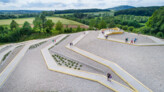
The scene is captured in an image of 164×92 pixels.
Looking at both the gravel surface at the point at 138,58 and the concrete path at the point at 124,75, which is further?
the gravel surface at the point at 138,58

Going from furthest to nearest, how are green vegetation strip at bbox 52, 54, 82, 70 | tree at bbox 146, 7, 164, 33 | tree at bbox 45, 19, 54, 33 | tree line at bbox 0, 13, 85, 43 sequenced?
1. tree at bbox 45, 19, 54, 33
2. tree line at bbox 0, 13, 85, 43
3. tree at bbox 146, 7, 164, 33
4. green vegetation strip at bbox 52, 54, 82, 70

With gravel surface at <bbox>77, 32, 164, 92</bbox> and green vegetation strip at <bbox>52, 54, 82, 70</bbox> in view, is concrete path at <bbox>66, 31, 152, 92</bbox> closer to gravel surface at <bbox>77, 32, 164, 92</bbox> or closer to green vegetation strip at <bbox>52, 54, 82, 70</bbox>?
gravel surface at <bbox>77, 32, 164, 92</bbox>

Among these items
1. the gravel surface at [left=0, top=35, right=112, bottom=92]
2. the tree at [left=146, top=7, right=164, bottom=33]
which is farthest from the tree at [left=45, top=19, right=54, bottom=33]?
the tree at [left=146, top=7, right=164, bottom=33]

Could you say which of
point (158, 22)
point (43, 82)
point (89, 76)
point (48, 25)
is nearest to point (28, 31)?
point (48, 25)

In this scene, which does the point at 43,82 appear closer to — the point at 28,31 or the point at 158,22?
the point at 28,31

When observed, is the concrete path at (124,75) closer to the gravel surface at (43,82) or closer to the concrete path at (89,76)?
the concrete path at (89,76)

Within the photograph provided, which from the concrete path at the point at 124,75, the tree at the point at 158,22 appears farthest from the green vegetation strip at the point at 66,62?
the tree at the point at 158,22
